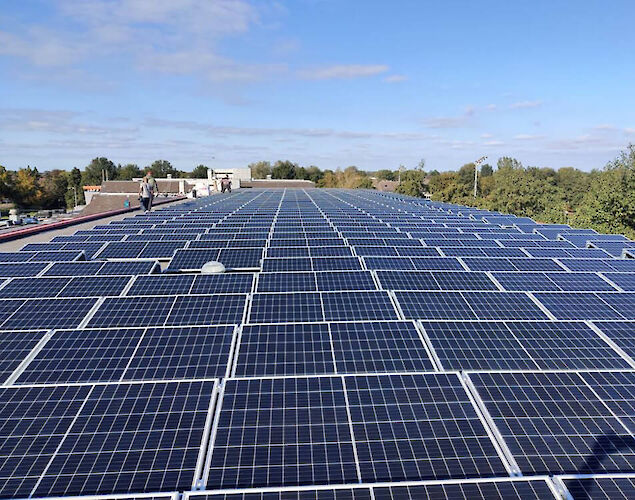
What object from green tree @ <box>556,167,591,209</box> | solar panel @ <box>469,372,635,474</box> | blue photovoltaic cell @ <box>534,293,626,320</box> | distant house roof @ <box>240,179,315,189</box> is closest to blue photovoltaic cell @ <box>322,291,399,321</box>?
solar panel @ <box>469,372,635,474</box>

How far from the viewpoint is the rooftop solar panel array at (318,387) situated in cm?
446

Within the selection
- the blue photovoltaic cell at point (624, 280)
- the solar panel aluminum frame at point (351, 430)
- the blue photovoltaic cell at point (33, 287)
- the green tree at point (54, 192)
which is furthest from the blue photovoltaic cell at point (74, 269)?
the green tree at point (54, 192)

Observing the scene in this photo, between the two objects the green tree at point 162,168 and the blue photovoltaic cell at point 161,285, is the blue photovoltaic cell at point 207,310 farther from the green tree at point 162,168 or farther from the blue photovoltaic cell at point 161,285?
the green tree at point 162,168

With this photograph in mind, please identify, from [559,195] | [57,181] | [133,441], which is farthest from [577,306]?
[57,181]

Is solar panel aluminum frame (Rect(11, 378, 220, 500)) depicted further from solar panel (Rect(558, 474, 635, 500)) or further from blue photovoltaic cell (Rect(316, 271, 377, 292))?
blue photovoltaic cell (Rect(316, 271, 377, 292))

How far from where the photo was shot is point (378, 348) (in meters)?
7.42

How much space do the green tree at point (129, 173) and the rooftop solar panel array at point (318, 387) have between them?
145461 mm

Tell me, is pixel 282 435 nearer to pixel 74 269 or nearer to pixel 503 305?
pixel 503 305

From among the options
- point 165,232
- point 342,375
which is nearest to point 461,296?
point 342,375

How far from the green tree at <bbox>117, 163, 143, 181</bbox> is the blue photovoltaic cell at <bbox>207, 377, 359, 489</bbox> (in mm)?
151435

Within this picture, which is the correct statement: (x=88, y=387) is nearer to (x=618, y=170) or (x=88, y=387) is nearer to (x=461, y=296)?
(x=461, y=296)

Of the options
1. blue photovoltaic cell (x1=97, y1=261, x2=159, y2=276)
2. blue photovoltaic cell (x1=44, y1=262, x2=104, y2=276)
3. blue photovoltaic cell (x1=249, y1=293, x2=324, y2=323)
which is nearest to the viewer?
blue photovoltaic cell (x1=249, y1=293, x2=324, y2=323)

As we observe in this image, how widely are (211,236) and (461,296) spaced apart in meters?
14.9

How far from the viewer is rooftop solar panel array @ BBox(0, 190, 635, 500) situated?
446 centimetres
